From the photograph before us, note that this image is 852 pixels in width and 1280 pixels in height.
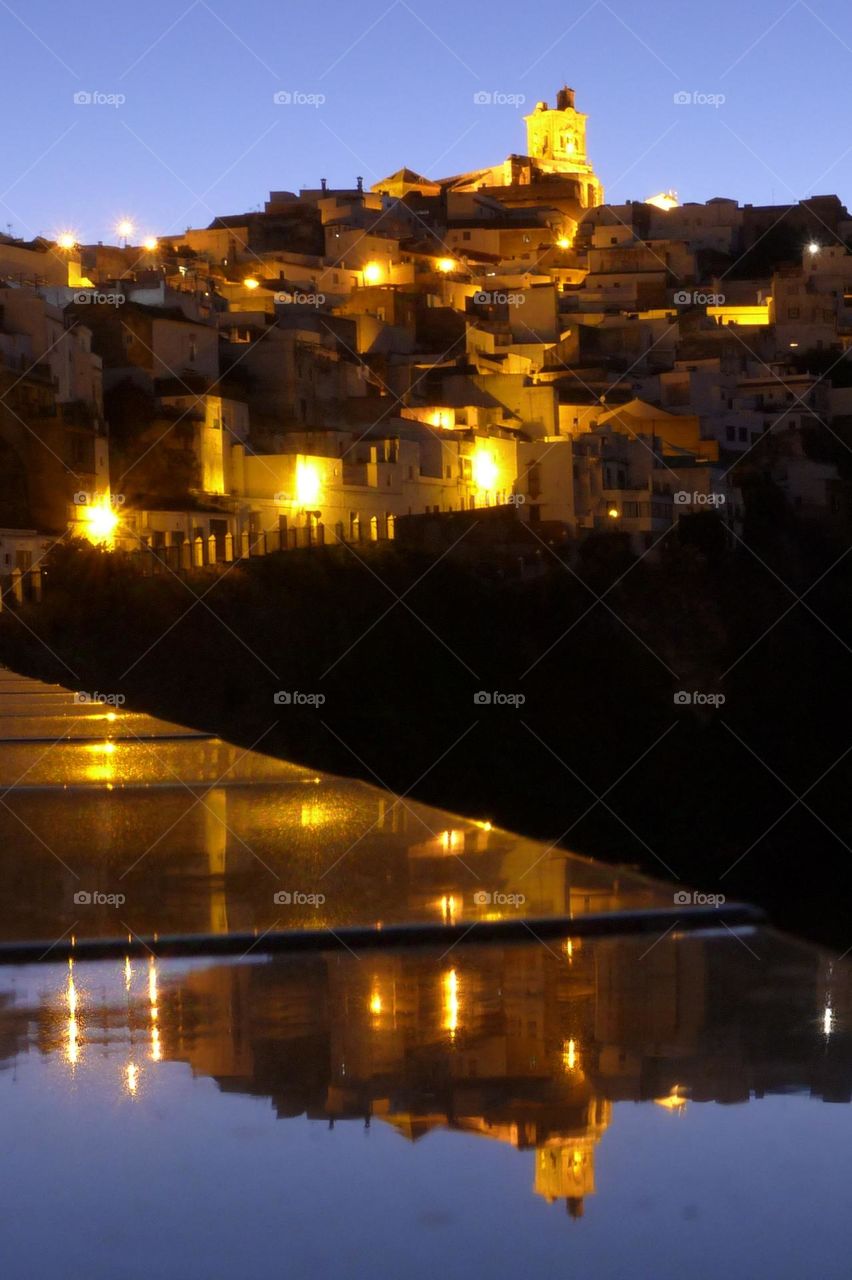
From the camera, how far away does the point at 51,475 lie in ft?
101

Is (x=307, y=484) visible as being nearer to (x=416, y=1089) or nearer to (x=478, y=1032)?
(x=478, y=1032)

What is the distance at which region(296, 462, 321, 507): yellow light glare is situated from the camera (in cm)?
3531

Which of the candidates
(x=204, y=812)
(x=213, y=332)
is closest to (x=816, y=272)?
(x=213, y=332)

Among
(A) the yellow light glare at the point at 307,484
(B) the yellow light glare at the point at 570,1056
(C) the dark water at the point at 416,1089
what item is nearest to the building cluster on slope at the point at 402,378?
(A) the yellow light glare at the point at 307,484

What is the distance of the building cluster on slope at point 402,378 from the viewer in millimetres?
32938

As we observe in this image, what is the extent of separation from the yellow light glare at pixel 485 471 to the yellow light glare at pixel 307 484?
6.08 metres

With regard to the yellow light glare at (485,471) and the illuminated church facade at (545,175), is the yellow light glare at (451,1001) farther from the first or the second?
the illuminated church facade at (545,175)

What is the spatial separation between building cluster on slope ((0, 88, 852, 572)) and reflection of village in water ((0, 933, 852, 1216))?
81.3ft

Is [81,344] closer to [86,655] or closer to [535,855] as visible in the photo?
[86,655]

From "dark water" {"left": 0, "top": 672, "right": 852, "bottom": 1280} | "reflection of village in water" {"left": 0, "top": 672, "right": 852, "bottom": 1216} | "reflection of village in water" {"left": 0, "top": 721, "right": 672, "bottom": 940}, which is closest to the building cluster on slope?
"reflection of village in water" {"left": 0, "top": 721, "right": 672, "bottom": 940}

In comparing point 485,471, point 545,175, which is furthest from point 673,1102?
point 545,175

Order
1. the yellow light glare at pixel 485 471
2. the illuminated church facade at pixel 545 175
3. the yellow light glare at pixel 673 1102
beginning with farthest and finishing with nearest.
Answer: the illuminated church facade at pixel 545 175 → the yellow light glare at pixel 485 471 → the yellow light glare at pixel 673 1102

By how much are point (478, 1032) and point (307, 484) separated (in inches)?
1280

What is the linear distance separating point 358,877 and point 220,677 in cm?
2242
